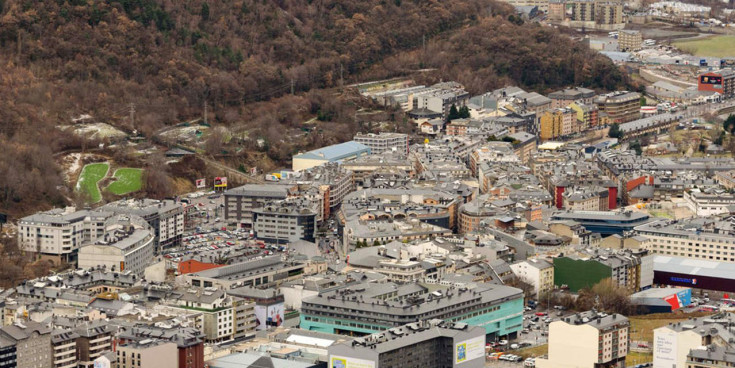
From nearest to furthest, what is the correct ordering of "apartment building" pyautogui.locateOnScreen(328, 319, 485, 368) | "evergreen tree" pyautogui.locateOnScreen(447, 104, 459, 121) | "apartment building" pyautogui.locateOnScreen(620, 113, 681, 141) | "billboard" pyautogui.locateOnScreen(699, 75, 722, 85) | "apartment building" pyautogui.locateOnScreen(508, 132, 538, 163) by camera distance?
"apartment building" pyautogui.locateOnScreen(328, 319, 485, 368) → "apartment building" pyautogui.locateOnScreen(508, 132, 538, 163) → "evergreen tree" pyautogui.locateOnScreen(447, 104, 459, 121) → "apartment building" pyautogui.locateOnScreen(620, 113, 681, 141) → "billboard" pyautogui.locateOnScreen(699, 75, 722, 85)

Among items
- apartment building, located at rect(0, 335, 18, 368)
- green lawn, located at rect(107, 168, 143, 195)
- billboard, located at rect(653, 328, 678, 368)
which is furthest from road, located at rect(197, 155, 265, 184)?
billboard, located at rect(653, 328, 678, 368)

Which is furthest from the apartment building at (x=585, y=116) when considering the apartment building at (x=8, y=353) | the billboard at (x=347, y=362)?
the apartment building at (x=8, y=353)

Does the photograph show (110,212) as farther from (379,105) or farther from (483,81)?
(483,81)

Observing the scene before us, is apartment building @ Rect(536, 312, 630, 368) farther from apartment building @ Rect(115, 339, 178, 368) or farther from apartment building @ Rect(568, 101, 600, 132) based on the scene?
apartment building @ Rect(568, 101, 600, 132)

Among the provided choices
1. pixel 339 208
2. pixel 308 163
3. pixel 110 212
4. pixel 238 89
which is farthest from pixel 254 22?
pixel 110 212

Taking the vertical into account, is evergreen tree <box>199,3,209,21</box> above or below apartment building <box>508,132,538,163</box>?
above

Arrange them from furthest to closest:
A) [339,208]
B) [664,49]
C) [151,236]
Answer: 1. [664,49]
2. [339,208]
3. [151,236]
